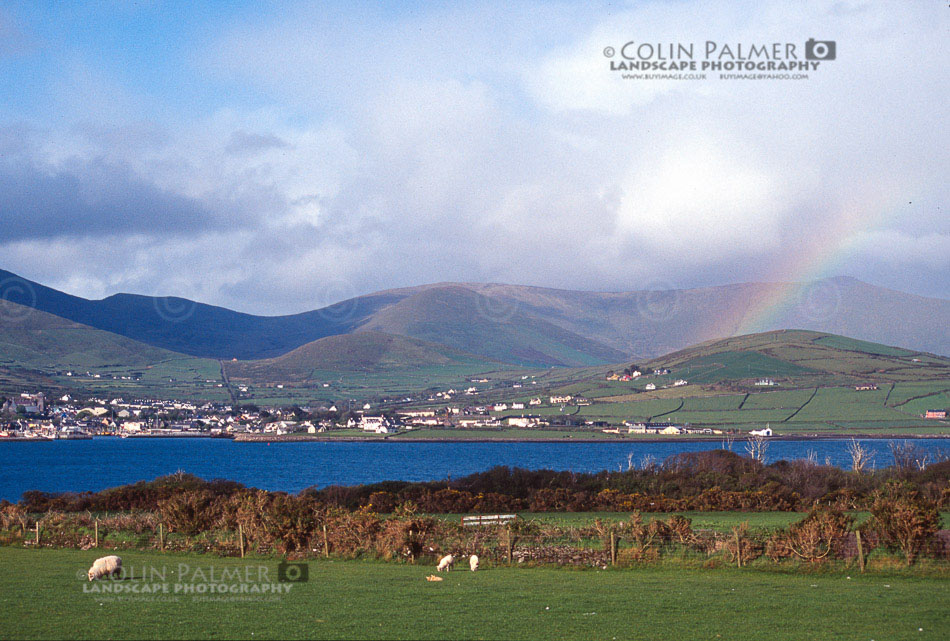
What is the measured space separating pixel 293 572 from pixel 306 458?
Answer: 306 feet

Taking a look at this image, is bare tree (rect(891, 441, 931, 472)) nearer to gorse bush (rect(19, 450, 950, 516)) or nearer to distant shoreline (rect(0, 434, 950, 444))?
gorse bush (rect(19, 450, 950, 516))

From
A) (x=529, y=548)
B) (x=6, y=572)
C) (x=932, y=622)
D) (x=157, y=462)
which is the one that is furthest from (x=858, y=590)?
(x=157, y=462)

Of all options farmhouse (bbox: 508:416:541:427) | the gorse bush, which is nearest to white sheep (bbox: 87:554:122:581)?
the gorse bush

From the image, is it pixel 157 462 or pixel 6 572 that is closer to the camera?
pixel 6 572

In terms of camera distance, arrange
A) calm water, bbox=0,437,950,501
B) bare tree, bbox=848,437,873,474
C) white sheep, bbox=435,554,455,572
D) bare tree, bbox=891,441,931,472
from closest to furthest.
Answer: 1. white sheep, bbox=435,554,455,572
2. bare tree, bbox=848,437,873,474
3. bare tree, bbox=891,441,931,472
4. calm water, bbox=0,437,950,501

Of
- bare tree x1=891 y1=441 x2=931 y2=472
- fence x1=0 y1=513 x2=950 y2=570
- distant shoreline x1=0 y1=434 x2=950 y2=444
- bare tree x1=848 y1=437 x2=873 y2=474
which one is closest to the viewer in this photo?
fence x1=0 y1=513 x2=950 y2=570

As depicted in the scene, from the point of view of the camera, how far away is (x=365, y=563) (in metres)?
22.0

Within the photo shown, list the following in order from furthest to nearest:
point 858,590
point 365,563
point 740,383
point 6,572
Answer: point 740,383 < point 365,563 < point 6,572 < point 858,590

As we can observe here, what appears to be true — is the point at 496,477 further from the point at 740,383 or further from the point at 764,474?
the point at 740,383

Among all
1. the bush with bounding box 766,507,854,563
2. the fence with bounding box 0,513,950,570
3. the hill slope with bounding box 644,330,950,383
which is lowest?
the fence with bounding box 0,513,950,570

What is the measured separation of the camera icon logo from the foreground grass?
1.18ft

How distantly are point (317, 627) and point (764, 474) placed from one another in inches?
1784

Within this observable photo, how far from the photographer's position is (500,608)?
13773 mm

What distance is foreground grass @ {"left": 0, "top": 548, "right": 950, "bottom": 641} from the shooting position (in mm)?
11547
